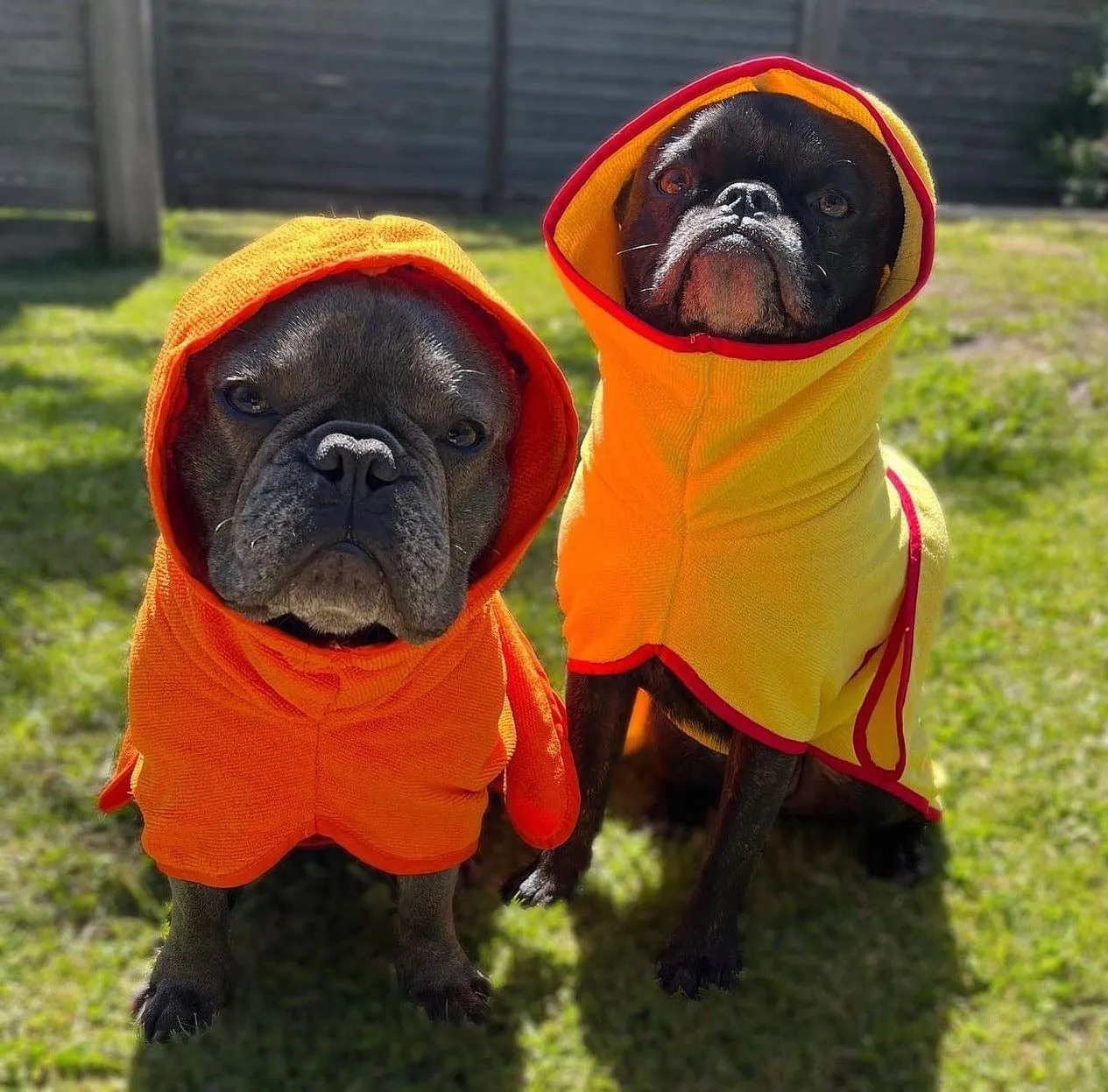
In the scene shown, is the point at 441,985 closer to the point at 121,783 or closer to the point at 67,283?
the point at 121,783

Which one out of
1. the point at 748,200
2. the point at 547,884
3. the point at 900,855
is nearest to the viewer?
the point at 748,200

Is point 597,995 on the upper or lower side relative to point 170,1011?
lower

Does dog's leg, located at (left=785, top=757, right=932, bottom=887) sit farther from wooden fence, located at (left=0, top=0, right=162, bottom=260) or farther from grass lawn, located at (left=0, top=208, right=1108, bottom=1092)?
wooden fence, located at (left=0, top=0, right=162, bottom=260)

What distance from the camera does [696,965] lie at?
9.28 feet

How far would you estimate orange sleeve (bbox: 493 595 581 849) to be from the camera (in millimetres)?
2697

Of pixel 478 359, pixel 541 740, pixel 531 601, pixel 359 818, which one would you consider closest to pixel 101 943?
pixel 359 818

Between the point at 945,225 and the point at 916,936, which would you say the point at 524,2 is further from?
the point at 916,936

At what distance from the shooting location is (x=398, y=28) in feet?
38.8

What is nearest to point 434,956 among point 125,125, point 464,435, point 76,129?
point 464,435

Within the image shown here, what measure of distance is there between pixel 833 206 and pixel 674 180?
0.41 metres

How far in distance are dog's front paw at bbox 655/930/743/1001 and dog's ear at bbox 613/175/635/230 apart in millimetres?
1912

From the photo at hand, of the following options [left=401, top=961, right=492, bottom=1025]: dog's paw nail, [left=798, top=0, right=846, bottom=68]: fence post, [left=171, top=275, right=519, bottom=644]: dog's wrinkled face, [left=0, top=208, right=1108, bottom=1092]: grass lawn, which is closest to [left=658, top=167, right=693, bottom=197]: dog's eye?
[left=171, top=275, right=519, bottom=644]: dog's wrinkled face

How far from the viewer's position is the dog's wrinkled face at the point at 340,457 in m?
2.10

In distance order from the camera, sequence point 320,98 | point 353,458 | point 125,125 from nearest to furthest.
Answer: point 353,458 → point 125,125 → point 320,98
